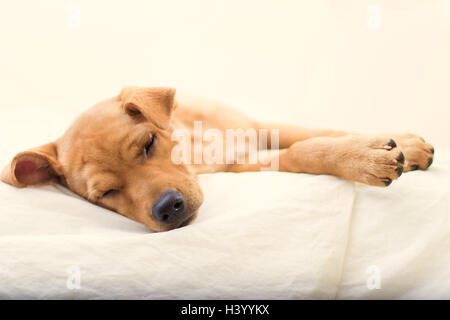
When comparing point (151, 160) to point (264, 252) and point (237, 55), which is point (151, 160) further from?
point (237, 55)

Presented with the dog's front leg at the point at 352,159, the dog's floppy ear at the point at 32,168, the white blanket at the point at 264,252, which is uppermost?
the dog's front leg at the point at 352,159

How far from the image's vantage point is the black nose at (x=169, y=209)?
169 centimetres

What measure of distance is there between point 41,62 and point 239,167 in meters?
2.31

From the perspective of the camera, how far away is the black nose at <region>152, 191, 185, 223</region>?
1692mm

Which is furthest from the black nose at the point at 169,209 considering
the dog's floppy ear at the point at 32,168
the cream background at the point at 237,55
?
the cream background at the point at 237,55

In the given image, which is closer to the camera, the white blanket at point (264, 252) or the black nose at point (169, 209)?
the white blanket at point (264, 252)

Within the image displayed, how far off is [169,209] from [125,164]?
0.39m

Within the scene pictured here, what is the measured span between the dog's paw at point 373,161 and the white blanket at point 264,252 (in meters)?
0.06

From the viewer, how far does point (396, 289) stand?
1285mm

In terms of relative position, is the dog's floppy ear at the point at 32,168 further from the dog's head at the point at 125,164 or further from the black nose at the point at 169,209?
the black nose at the point at 169,209

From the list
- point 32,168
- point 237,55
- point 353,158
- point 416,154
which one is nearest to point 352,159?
point 353,158

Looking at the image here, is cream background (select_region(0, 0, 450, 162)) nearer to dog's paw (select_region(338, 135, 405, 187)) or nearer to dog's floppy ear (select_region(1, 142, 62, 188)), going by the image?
dog's floppy ear (select_region(1, 142, 62, 188))

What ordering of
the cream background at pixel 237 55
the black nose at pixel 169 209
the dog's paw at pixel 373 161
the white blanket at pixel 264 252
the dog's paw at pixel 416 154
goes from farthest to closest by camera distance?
the cream background at pixel 237 55
the dog's paw at pixel 416 154
the black nose at pixel 169 209
the dog's paw at pixel 373 161
the white blanket at pixel 264 252
